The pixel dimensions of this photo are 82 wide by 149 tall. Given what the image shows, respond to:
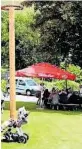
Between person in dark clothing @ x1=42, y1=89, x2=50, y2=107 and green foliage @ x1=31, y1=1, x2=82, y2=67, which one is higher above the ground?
green foliage @ x1=31, y1=1, x2=82, y2=67

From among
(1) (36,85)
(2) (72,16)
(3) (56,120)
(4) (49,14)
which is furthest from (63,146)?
(1) (36,85)

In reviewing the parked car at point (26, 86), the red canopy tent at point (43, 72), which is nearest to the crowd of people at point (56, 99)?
the red canopy tent at point (43, 72)

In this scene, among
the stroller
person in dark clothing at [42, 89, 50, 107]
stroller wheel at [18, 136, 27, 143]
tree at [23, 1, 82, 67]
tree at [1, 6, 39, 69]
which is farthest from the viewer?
tree at [1, 6, 39, 69]

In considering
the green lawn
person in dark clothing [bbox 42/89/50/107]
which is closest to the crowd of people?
person in dark clothing [bbox 42/89/50/107]

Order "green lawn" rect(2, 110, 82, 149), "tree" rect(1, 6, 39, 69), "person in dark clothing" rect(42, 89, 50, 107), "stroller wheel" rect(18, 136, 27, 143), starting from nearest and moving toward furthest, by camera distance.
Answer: "green lawn" rect(2, 110, 82, 149) → "stroller wheel" rect(18, 136, 27, 143) → "person in dark clothing" rect(42, 89, 50, 107) → "tree" rect(1, 6, 39, 69)

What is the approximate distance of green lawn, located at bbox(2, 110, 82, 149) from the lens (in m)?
14.0

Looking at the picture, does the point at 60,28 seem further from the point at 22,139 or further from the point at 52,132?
the point at 22,139

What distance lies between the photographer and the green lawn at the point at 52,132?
46.0ft

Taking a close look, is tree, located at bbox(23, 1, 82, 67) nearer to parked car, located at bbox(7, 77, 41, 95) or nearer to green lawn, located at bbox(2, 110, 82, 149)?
green lawn, located at bbox(2, 110, 82, 149)

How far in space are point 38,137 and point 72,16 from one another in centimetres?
1230

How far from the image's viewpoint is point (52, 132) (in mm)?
17203

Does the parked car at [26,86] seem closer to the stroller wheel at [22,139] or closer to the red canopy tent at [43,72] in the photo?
the red canopy tent at [43,72]

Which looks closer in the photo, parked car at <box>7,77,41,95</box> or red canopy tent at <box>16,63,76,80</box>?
red canopy tent at <box>16,63,76,80</box>

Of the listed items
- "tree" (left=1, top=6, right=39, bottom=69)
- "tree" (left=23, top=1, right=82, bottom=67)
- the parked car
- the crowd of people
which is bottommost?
the crowd of people
